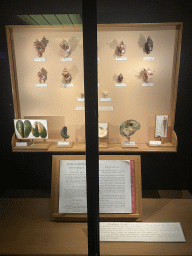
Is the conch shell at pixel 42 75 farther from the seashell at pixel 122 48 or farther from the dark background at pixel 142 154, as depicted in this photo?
the seashell at pixel 122 48

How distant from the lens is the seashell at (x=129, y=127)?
4.05ft

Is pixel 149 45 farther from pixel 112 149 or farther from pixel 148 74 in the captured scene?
pixel 112 149

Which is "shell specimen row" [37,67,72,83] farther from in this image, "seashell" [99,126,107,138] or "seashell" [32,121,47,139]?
"seashell" [99,126,107,138]

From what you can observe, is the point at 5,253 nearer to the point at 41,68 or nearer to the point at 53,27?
the point at 41,68

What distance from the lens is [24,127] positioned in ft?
4.16

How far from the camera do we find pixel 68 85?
4.22ft

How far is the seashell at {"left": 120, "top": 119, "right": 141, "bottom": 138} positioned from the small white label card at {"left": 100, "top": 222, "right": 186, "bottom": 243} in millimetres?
543

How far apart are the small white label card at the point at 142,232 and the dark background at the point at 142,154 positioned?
47 centimetres

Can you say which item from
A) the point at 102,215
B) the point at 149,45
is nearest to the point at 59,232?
the point at 102,215

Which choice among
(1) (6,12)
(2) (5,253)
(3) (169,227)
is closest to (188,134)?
(3) (169,227)

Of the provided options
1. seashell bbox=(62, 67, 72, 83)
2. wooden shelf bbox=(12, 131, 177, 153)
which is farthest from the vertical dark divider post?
seashell bbox=(62, 67, 72, 83)

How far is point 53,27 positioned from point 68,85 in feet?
1.24

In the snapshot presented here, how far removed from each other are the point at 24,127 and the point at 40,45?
0.56 m

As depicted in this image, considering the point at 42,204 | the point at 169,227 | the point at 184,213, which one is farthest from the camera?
the point at 42,204
